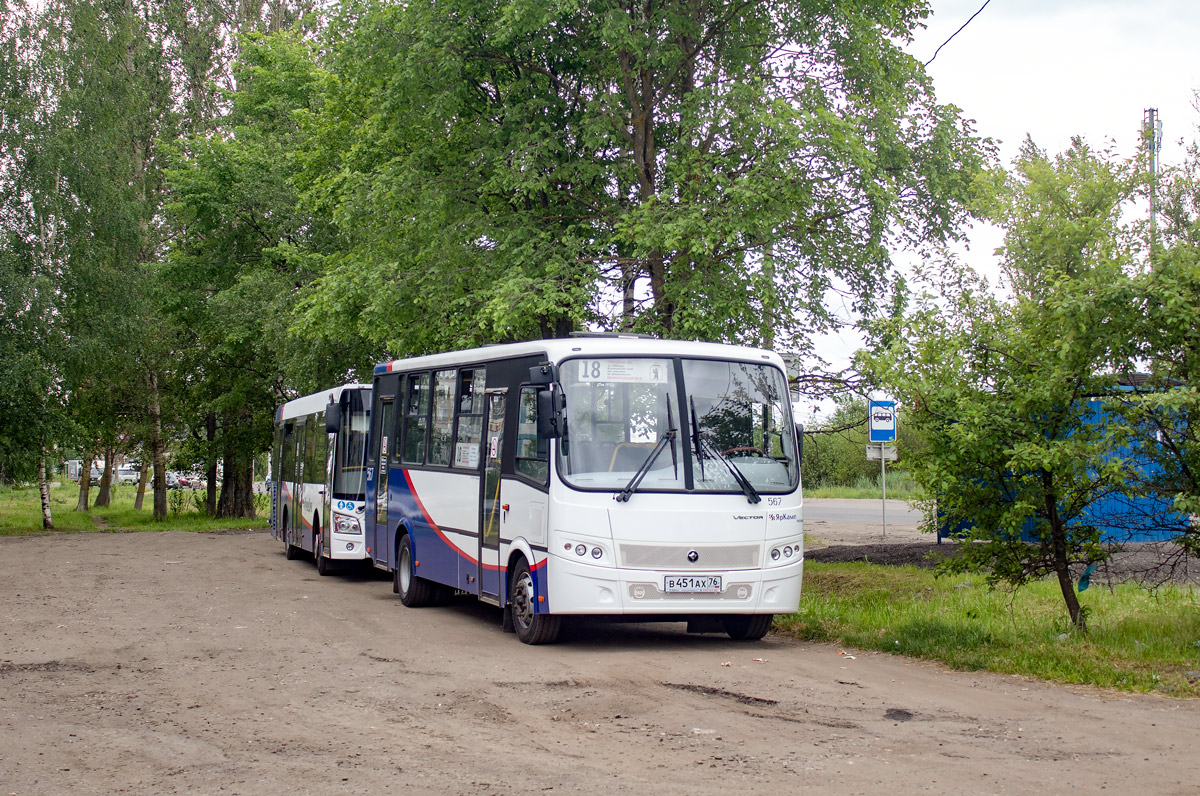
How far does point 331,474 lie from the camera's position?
2034 centimetres

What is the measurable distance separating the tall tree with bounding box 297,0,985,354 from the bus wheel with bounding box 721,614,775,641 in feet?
18.7

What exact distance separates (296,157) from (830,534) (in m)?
16.8

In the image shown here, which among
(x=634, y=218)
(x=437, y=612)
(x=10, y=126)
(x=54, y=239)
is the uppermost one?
(x=10, y=126)

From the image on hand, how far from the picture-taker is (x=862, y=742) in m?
7.34

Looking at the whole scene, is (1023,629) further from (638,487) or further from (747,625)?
(638,487)

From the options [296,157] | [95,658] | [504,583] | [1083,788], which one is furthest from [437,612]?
[296,157]

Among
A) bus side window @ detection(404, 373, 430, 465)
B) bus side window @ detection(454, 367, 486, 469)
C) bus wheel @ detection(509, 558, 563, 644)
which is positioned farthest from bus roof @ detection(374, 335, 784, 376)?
bus side window @ detection(404, 373, 430, 465)

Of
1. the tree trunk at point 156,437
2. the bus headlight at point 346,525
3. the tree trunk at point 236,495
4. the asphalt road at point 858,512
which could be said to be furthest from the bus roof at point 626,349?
the tree trunk at point 236,495

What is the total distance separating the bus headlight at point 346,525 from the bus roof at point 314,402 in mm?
2004

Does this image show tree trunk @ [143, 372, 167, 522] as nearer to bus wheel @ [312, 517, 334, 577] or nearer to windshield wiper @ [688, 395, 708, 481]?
bus wheel @ [312, 517, 334, 577]

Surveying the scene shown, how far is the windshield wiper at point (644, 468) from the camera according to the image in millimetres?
11281

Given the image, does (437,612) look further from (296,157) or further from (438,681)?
(296,157)

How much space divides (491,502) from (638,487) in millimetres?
2340

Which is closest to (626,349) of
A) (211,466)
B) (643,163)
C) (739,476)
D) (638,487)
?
(638,487)
